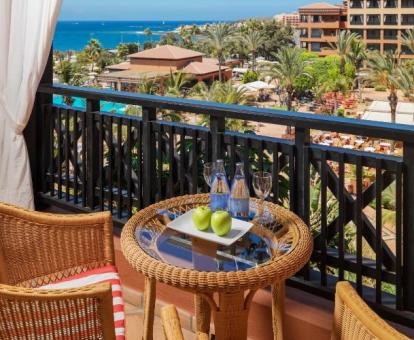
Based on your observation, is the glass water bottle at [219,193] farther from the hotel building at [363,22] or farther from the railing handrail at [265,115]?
the hotel building at [363,22]

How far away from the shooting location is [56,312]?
40.2 inches

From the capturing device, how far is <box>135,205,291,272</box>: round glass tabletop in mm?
1279

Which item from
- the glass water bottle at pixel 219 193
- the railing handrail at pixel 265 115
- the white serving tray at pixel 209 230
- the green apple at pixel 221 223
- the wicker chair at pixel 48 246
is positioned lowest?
the wicker chair at pixel 48 246

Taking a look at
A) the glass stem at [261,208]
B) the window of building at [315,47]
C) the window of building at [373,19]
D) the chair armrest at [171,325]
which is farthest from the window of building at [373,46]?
the chair armrest at [171,325]

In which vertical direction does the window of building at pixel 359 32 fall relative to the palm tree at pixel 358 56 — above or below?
above

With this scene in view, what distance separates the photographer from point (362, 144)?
2116cm

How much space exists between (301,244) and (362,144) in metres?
20.7

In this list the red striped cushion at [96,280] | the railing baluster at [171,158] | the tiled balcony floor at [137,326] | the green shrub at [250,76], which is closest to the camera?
the red striped cushion at [96,280]

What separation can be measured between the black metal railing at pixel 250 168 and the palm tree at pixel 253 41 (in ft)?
111

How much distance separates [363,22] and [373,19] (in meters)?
0.76

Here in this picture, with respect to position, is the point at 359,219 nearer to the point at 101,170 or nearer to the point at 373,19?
the point at 101,170

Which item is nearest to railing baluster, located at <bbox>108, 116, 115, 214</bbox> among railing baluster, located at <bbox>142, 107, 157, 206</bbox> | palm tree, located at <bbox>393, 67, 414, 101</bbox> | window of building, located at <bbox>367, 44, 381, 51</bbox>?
railing baluster, located at <bbox>142, 107, 157, 206</bbox>

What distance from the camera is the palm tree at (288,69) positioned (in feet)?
90.4

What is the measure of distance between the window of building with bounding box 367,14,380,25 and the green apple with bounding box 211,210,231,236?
4111 centimetres
